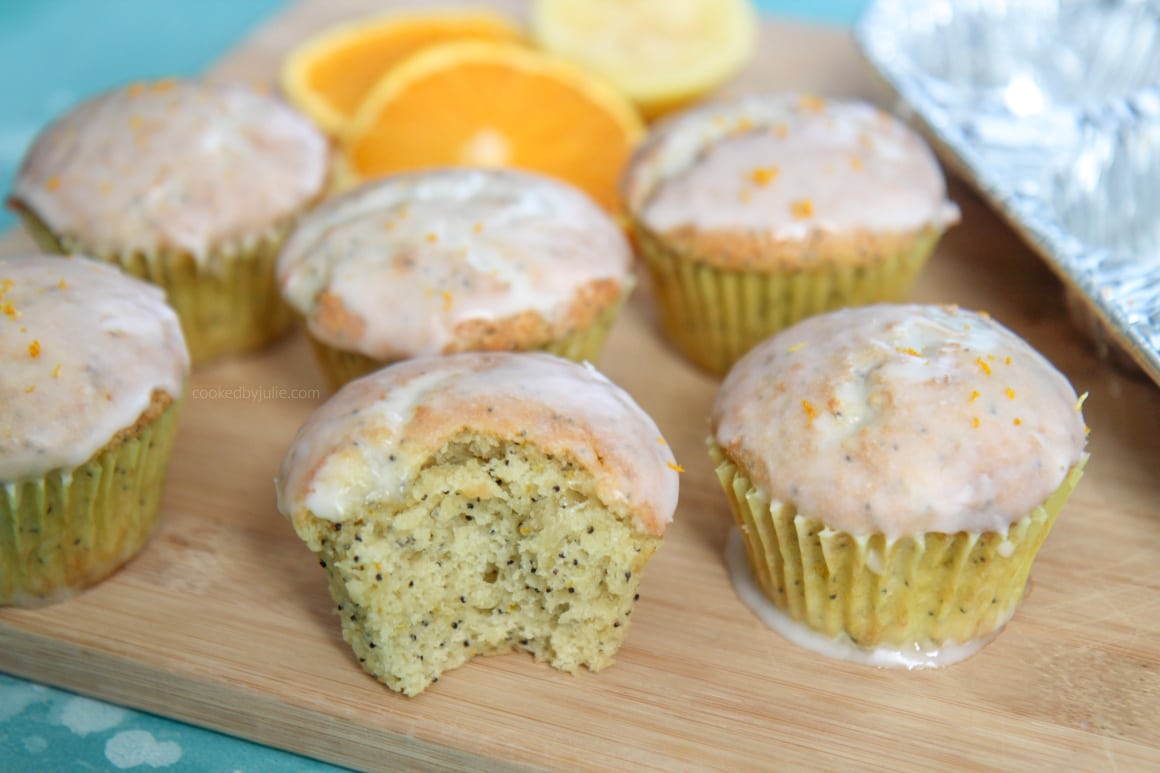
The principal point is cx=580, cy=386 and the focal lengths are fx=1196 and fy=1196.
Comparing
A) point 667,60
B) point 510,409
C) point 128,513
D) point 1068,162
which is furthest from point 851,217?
point 128,513

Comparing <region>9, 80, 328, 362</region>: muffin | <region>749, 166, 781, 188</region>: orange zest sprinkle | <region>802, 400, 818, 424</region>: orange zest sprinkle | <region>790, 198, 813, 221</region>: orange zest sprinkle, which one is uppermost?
<region>9, 80, 328, 362</region>: muffin

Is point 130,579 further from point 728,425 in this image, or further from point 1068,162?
point 1068,162

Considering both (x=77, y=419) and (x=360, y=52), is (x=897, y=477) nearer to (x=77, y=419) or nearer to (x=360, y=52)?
(x=77, y=419)

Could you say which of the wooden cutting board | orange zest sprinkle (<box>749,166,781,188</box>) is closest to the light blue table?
the wooden cutting board

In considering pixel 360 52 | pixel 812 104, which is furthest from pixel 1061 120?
pixel 360 52

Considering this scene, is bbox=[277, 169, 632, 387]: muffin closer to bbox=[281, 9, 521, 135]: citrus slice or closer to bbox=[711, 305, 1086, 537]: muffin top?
bbox=[711, 305, 1086, 537]: muffin top

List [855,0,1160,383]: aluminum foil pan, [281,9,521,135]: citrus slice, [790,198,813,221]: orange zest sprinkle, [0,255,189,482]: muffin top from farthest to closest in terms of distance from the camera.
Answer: [281,9,521,135]: citrus slice → [790,198,813,221]: orange zest sprinkle → [855,0,1160,383]: aluminum foil pan → [0,255,189,482]: muffin top
